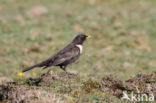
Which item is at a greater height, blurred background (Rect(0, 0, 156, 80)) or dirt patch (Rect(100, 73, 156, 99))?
blurred background (Rect(0, 0, 156, 80))

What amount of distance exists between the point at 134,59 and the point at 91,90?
10679 millimetres

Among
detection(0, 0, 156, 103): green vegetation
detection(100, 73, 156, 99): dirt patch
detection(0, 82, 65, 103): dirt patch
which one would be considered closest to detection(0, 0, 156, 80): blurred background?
detection(0, 0, 156, 103): green vegetation

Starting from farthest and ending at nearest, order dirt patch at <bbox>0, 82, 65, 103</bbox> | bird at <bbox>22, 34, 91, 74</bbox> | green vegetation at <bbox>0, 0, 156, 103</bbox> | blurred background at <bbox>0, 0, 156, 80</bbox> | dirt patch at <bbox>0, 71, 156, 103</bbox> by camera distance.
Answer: blurred background at <bbox>0, 0, 156, 80</bbox>, green vegetation at <bbox>0, 0, 156, 103</bbox>, bird at <bbox>22, 34, 91, 74</bbox>, dirt patch at <bbox>0, 71, 156, 103</bbox>, dirt patch at <bbox>0, 82, 65, 103</bbox>

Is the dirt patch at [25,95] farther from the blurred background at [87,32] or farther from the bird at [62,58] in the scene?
the blurred background at [87,32]

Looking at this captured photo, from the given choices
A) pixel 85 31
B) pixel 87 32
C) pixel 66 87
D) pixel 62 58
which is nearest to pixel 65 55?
pixel 62 58

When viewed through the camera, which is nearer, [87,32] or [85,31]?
[87,32]

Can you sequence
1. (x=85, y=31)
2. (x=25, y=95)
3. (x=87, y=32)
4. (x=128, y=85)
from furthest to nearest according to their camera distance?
(x=85, y=31) → (x=87, y=32) → (x=128, y=85) → (x=25, y=95)

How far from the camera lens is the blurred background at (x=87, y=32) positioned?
1798cm

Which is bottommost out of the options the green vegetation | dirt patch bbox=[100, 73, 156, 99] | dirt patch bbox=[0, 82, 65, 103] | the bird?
dirt patch bbox=[0, 82, 65, 103]

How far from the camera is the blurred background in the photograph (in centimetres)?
1798

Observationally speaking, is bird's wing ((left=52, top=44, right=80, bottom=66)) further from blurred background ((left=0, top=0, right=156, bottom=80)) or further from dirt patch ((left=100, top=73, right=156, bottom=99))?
blurred background ((left=0, top=0, right=156, bottom=80))

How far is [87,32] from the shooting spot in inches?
984

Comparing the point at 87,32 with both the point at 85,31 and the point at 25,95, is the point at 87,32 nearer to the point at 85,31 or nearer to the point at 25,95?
the point at 85,31

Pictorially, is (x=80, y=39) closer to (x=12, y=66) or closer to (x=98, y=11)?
(x=12, y=66)
